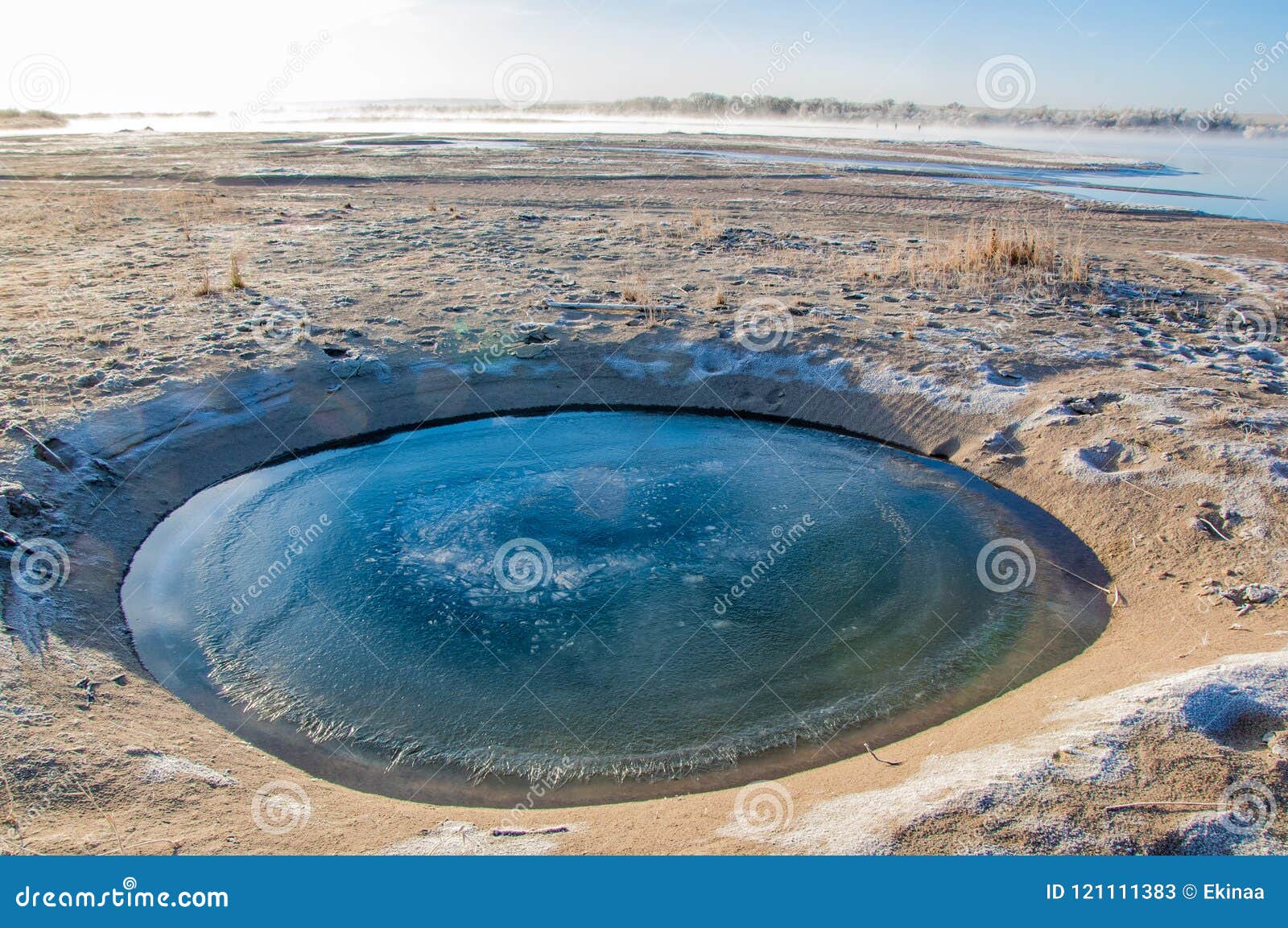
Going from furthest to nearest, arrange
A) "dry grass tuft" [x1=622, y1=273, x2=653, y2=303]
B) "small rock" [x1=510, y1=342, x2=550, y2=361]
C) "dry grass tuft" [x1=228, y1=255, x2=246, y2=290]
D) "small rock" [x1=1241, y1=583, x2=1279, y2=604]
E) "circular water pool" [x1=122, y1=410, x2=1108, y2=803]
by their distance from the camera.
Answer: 1. "dry grass tuft" [x1=228, y1=255, x2=246, y2=290]
2. "dry grass tuft" [x1=622, y1=273, x2=653, y2=303]
3. "small rock" [x1=510, y1=342, x2=550, y2=361]
4. "small rock" [x1=1241, y1=583, x2=1279, y2=604]
5. "circular water pool" [x1=122, y1=410, x2=1108, y2=803]

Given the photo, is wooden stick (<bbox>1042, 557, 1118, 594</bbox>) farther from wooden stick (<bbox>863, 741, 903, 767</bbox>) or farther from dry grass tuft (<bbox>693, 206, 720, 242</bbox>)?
dry grass tuft (<bbox>693, 206, 720, 242</bbox>)

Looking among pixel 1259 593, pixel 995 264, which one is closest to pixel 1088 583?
pixel 1259 593

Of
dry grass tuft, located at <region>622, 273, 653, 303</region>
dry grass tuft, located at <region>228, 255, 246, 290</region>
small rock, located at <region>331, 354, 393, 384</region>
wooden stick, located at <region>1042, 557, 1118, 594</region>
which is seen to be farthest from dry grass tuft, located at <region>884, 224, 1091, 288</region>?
dry grass tuft, located at <region>228, 255, 246, 290</region>

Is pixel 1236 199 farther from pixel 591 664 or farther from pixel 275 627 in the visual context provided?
pixel 275 627

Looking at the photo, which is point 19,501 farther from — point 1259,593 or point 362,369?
point 1259,593

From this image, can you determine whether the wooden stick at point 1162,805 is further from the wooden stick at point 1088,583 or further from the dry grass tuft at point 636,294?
the dry grass tuft at point 636,294

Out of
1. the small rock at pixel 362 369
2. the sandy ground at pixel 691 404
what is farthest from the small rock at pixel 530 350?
the small rock at pixel 362 369
